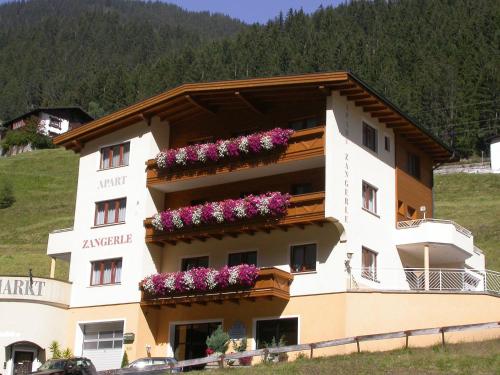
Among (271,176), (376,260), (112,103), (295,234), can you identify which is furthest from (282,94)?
(112,103)

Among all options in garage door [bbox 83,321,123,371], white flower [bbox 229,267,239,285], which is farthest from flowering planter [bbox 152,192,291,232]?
garage door [bbox 83,321,123,371]

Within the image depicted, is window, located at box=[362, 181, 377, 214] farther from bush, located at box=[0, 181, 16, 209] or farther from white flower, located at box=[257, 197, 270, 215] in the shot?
bush, located at box=[0, 181, 16, 209]

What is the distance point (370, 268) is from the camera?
115 feet

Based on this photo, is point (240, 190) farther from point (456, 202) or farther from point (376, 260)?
point (456, 202)

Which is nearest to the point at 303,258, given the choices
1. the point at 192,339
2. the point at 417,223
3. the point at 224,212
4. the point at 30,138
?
the point at 224,212

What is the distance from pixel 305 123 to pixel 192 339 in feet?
35.3

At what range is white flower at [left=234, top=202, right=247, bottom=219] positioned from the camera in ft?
114

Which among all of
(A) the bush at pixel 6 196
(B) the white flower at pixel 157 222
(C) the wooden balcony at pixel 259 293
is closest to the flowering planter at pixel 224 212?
(B) the white flower at pixel 157 222

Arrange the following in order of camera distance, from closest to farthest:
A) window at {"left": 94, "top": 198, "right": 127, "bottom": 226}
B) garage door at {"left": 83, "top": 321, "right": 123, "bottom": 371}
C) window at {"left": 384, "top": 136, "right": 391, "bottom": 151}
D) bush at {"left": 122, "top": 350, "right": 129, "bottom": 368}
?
1. bush at {"left": 122, "top": 350, "right": 129, "bottom": 368}
2. garage door at {"left": 83, "top": 321, "right": 123, "bottom": 371}
3. window at {"left": 384, "top": 136, "right": 391, "bottom": 151}
4. window at {"left": 94, "top": 198, "right": 127, "bottom": 226}

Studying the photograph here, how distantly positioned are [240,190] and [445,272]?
9774 millimetres

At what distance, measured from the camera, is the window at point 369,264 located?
3469cm

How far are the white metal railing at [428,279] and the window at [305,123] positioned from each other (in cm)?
656

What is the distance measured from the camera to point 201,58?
185750 millimetres

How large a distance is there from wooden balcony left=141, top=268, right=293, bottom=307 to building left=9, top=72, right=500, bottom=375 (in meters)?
0.06
